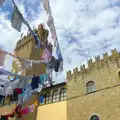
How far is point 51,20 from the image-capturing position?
50.1ft

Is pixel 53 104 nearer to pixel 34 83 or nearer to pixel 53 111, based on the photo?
pixel 53 111

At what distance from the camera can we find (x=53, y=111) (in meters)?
23.5

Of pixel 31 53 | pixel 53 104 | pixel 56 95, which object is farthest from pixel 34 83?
pixel 31 53

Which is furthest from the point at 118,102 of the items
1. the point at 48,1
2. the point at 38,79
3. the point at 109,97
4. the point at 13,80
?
the point at 48,1

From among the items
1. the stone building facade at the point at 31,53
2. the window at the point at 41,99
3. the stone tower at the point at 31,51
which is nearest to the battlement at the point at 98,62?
the window at the point at 41,99

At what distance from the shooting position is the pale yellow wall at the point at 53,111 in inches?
893

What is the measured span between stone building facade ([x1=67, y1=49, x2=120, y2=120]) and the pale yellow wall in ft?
2.47

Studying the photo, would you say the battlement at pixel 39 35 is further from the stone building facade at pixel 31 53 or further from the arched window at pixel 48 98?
the arched window at pixel 48 98

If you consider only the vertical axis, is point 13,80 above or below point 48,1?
below

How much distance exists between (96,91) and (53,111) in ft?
18.0

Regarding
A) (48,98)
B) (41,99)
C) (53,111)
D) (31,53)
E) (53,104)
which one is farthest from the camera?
(31,53)

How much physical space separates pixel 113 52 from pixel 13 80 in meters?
10.6

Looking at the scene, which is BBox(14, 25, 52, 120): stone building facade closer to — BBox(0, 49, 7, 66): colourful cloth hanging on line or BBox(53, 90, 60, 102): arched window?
BBox(53, 90, 60, 102): arched window

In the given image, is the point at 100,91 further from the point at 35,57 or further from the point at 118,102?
the point at 35,57
